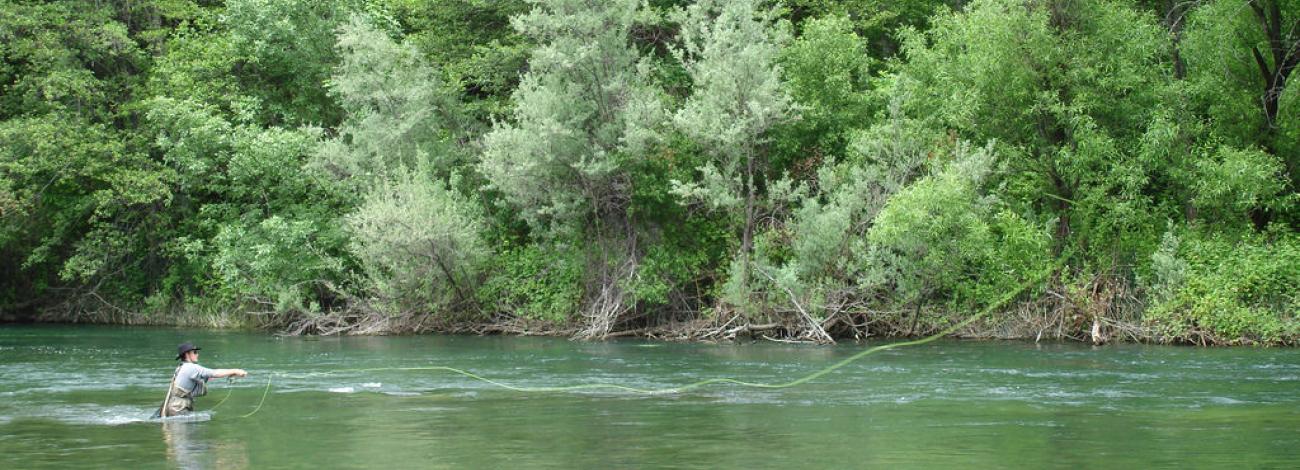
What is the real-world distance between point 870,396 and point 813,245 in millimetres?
10996

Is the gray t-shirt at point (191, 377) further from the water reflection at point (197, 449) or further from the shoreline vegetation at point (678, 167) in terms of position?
the shoreline vegetation at point (678, 167)

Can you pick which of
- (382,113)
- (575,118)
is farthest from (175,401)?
(382,113)

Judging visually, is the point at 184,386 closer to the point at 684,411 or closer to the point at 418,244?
the point at 684,411

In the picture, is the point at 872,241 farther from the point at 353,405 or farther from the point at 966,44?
the point at 353,405

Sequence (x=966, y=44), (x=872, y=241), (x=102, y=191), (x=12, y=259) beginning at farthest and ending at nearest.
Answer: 1. (x=12, y=259)
2. (x=102, y=191)
3. (x=966, y=44)
4. (x=872, y=241)

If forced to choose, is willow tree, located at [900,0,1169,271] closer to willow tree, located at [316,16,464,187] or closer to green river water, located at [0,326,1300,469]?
green river water, located at [0,326,1300,469]

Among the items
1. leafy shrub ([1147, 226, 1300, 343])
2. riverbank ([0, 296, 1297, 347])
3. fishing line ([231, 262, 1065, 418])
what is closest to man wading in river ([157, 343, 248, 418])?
fishing line ([231, 262, 1065, 418])

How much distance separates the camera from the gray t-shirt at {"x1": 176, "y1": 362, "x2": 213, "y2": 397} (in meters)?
18.6

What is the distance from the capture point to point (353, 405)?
790 inches

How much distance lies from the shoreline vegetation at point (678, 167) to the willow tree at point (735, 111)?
9cm

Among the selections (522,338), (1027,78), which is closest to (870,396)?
(1027,78)

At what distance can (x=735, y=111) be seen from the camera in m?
31.8

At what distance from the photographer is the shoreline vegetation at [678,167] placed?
1185 inches

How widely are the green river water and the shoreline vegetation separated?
Answer: 2455mm
